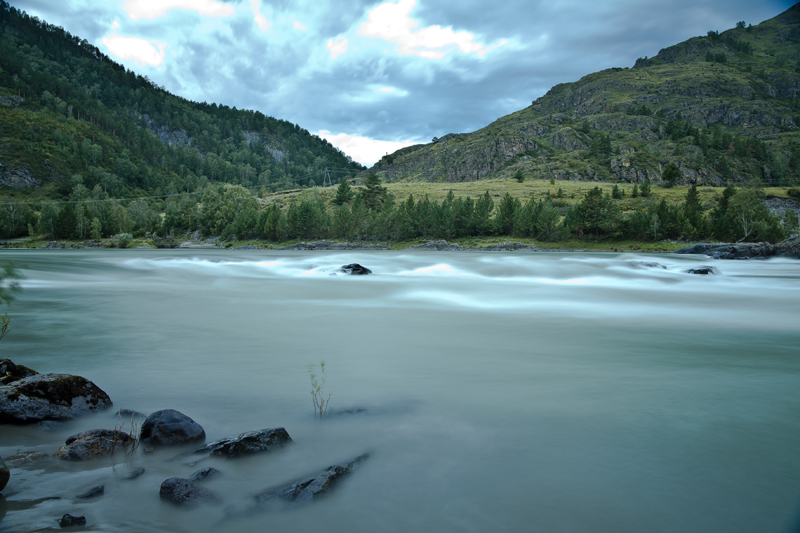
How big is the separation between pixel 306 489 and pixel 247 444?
3.76 feet

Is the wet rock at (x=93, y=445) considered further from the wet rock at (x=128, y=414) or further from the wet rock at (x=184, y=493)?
the wet rock at (x=184, y=493)

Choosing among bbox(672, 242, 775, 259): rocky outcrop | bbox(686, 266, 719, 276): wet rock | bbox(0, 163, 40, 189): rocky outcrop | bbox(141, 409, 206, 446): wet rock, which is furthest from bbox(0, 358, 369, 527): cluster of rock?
bbox(0, 163, 40, 189): rocky outcrop

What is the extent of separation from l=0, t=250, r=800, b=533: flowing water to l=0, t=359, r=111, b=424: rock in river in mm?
225

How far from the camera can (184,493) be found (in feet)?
13.4

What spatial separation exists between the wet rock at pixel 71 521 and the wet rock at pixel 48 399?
273 cm

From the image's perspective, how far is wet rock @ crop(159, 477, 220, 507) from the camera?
159 inches

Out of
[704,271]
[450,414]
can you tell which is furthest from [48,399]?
[704,271]

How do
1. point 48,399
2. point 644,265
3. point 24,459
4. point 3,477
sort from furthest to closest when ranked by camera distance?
point 644,265 → point 48,399 → point 24,459 → point 3,477

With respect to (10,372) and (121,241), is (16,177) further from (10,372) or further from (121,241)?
(10,372)

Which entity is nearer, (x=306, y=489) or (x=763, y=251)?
(x=306, y=489)

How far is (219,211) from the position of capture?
12138cm

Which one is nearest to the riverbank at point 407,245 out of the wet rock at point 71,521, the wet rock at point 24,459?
the wet rock at point 24,459

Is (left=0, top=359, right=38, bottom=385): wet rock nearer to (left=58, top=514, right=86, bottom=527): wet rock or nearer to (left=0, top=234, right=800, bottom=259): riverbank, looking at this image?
(left=58, top=514, right=86, bottom=527): wet rock

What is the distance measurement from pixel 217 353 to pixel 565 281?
23.5m
